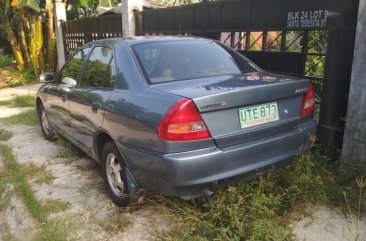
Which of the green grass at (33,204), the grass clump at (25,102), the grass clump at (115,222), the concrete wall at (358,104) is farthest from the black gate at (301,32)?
the grass clump at (25,102)

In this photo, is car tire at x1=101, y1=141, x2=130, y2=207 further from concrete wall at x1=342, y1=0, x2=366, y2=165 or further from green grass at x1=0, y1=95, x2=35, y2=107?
green grass at x1=0, y1=95, x2=35, y2=107

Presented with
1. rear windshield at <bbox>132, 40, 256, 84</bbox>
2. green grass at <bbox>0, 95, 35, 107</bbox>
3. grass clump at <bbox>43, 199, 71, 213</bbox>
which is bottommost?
green grass at <bbox>0, 95, 35, 107</bbox>

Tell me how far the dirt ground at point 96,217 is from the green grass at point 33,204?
0.19 ft

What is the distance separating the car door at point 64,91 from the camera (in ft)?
15.1

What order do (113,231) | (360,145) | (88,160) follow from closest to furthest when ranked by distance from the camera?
(113,231), (360,145), (88,160)

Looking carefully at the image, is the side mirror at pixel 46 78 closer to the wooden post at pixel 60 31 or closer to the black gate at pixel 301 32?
the black gate at pixel 301 32

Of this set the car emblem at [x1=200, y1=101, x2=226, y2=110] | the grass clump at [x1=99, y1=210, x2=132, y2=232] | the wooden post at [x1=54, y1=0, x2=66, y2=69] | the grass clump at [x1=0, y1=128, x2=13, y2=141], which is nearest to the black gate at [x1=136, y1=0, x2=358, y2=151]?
the car emblem at [x1=200, y1=101, x2=226, y2=110]

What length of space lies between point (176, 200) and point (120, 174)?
0.58m

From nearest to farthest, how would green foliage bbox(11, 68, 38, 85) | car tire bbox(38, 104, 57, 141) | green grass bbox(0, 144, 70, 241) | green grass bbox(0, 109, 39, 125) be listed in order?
green grass bbox(0, 144, 70, 241) < car tire bbox(38, 104, 57, 141) < green grass bbox(0, 109, 39, 125) < green foliage bbox(11, 68, 38, 85)

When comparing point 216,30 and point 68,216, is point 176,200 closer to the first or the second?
point 68,216

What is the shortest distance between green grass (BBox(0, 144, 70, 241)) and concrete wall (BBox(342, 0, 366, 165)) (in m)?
2.86

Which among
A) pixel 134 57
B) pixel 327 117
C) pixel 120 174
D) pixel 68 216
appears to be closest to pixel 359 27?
pixel 327 117

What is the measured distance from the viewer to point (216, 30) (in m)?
6.41

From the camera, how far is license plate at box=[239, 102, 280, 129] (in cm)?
299
